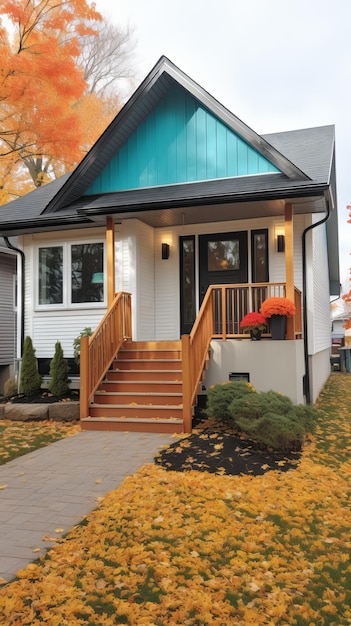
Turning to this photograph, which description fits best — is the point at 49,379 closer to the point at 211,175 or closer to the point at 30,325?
the point at 30,325

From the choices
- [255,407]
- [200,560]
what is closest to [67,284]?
[255,407]

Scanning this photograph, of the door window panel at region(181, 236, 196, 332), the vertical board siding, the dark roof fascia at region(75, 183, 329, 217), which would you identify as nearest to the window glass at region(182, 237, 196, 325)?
the door window panel at region(181, 236, 196, 332)

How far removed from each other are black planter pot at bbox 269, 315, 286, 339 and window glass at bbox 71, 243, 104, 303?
4126 millimetres

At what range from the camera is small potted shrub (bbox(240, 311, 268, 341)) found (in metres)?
8.60

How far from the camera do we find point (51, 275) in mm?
11469

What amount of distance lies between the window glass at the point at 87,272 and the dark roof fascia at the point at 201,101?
1.15 meters

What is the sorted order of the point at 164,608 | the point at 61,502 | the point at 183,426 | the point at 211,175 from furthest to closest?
the point at 211,175, the point at 183,426, the point at 61,502, the point at 164,608

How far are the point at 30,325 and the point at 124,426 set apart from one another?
15.8 feet

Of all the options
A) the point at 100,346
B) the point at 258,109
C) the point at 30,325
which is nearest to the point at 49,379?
the point at 30,325

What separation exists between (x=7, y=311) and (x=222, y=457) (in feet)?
38.5

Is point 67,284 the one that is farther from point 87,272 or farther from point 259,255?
point 259,255

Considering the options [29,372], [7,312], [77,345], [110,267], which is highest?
[110,267]

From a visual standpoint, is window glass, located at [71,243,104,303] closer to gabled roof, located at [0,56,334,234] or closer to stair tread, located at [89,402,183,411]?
gabled roof, located at [0,56,334,234]

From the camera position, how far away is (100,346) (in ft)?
28.8
